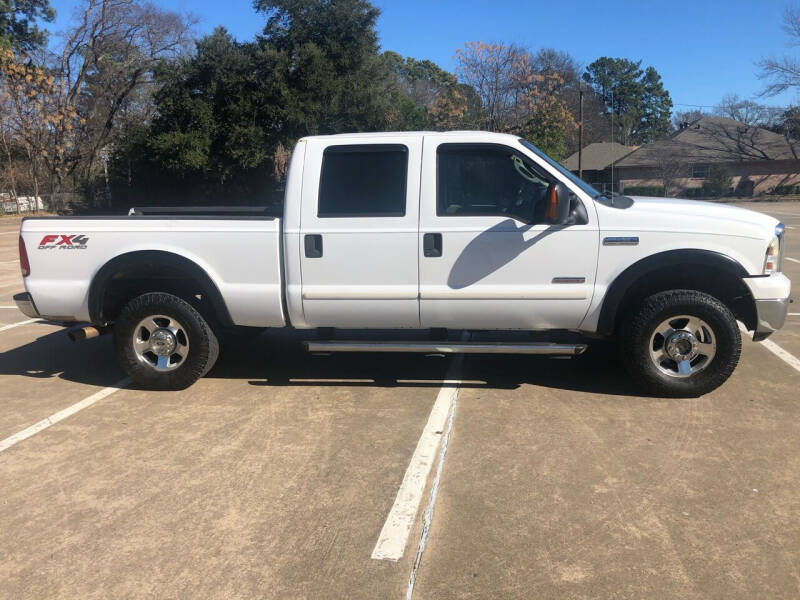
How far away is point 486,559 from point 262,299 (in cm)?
295

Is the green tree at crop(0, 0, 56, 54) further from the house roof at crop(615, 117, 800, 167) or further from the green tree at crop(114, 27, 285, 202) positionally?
the house roof at crop(615, 117, 800, 167)

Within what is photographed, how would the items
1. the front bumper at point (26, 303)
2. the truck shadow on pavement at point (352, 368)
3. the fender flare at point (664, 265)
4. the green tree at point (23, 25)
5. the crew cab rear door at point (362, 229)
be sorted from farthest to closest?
the green tree at point (23, 25) → the truck shadow on pavement at point (352, 368) → the front bumper at point (26, 303) → the crew cab rear door at point (362, 229) → the fender flare at point (664, 265)

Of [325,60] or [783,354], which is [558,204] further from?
[325,60]

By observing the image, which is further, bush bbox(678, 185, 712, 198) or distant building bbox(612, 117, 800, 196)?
distant building bbox(612, 117, 800, 196)

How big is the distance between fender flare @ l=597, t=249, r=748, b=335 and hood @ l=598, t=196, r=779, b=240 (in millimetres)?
173

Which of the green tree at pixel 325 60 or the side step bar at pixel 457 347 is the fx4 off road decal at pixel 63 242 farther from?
the green tree at pixel 325 60

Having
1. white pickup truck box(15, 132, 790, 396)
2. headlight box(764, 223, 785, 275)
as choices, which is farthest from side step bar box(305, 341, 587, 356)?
headlight box(764, 223, 785, 275)

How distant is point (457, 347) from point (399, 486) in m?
1.56

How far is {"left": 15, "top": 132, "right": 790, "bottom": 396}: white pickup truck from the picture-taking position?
4.91 metres

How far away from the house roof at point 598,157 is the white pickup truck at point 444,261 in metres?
53.9

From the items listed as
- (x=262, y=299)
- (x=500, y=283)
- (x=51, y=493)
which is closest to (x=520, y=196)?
(x=500, y=283)

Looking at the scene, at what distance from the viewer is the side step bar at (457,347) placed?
505 centimetres

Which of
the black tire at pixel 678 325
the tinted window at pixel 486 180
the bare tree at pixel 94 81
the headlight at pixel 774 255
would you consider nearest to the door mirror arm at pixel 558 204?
the tinted window at pixel 486 180

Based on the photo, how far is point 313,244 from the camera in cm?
514
